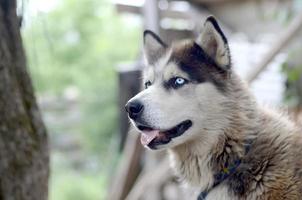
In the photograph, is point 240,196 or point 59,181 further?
point 59,181

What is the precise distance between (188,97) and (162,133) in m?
0.24

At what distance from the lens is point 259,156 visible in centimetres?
307

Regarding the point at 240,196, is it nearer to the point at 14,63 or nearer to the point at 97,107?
the point at 14,63

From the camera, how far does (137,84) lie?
7094 millimetres

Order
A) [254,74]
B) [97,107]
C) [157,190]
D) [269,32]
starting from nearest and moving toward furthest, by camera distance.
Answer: [254,74], [157,190], [269,32], [97,107]

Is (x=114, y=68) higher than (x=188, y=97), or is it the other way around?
(x=188, y=97)

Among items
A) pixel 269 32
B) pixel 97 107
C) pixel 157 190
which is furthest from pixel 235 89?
pixel 97 107

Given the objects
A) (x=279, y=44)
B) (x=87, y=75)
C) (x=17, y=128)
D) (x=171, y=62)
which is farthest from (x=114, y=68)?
(x=17, y=128)

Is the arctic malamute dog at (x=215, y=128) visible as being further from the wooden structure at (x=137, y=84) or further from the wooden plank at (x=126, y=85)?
the wooden plank at (x=126, y=85)

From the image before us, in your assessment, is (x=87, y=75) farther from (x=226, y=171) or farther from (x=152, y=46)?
(x=226, y=171)

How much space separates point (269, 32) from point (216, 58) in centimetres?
424

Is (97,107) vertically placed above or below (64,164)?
above

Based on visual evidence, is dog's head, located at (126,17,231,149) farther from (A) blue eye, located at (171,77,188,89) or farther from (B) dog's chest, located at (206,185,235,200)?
(B) dog's chest, located at (206,185,235,200)

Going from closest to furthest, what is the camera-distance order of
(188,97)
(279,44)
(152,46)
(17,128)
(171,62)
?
1. (17,128)
2. (188,97)
3. (171,62)
4. (152,46)
5. (279,44)
